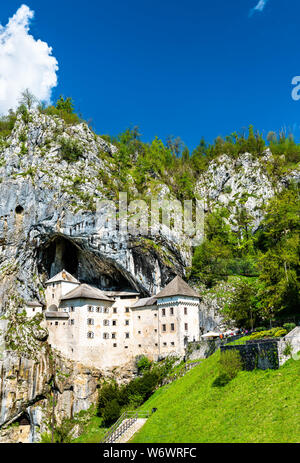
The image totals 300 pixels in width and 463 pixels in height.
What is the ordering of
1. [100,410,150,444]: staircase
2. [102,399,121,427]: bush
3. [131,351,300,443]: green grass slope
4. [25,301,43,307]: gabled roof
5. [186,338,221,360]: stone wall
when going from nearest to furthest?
1. [131,351,300,443]: green grass slope
2. [100,410,150,444]: staircase
3. [186,338,221,360]: stone wall
4. [102,399,121,427]: bush
5. [25,301,43,307]: gabled roof

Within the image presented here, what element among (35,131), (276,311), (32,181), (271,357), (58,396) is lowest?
(58,396)

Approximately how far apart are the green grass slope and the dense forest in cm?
1661

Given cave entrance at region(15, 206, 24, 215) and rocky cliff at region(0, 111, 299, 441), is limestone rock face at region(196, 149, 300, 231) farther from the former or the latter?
cave entrance at region(15, 206, 24, 215)

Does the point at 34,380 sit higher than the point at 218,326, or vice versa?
the point at 218,326

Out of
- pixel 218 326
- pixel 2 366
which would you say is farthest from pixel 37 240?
pixel 218 326

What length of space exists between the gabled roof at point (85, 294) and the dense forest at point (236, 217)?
48.1 feet

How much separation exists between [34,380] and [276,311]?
3238 centimetres

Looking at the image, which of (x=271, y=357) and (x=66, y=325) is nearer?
(x=271, y=357)

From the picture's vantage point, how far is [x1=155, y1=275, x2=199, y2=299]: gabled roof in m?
53.8

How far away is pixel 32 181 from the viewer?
203 ft

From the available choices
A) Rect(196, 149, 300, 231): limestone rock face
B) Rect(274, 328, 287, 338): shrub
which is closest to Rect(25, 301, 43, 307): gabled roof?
Rect(274, 328, 287, 338): shrub
